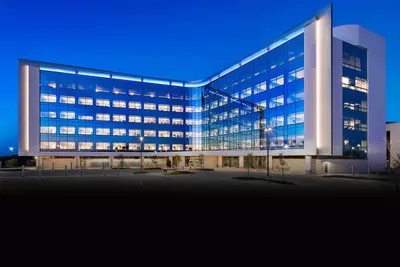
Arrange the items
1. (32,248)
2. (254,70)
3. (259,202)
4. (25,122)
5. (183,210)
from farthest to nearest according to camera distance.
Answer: (25,122), (254,70), (259,202), (183,210), (32,248)

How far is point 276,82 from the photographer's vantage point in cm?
5409

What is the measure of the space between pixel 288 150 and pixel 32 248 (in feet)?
149

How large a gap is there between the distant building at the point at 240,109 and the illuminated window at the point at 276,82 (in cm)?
21

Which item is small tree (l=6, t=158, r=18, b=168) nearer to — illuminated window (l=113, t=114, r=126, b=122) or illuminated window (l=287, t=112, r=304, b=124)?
illuminated window (l=113, t=114, r=126, b=122)

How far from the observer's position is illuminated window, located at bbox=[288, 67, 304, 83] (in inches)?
1894

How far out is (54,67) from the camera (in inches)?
2741

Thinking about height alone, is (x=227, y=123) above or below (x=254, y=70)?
below

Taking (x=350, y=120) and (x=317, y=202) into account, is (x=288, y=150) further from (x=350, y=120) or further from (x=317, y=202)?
(x=317, y=202)

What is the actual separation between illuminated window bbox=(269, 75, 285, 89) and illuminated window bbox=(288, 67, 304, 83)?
192 cm

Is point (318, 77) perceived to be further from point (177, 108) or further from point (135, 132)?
point (135, 132)

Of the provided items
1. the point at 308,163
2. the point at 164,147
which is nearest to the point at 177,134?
the point at 164,147

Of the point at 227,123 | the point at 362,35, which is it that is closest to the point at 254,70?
the point at 227,123

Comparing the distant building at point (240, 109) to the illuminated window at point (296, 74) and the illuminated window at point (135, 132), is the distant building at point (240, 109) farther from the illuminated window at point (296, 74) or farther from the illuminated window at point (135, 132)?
the illuminated window at point (135, 132)

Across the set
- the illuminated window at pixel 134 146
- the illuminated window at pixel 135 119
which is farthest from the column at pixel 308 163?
the illuminated window at pixel 135 119
